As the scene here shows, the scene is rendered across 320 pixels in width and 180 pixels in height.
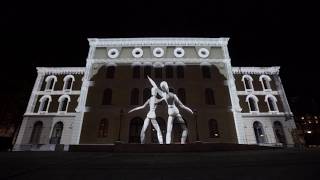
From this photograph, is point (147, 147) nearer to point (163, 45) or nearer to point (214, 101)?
point (214, 101)

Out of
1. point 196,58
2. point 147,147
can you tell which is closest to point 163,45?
point 196,58

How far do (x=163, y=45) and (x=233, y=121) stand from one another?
461 inches

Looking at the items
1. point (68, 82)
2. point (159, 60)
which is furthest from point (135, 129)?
point (68, 82)

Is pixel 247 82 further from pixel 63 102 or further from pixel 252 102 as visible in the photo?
pixel 63 102

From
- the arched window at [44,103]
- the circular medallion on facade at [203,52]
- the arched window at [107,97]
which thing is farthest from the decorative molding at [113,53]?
the circular medallion on facade at [203,52]

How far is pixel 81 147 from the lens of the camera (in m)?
12.0

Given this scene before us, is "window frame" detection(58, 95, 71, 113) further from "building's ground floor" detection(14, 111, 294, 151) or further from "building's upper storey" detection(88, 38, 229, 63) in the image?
"building's upper storey" detection(88, 38, 229, 63)

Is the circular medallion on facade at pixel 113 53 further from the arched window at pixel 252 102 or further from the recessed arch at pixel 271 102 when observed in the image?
the recessed arch at pixel 271 102

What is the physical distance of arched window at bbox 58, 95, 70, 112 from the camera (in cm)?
2377

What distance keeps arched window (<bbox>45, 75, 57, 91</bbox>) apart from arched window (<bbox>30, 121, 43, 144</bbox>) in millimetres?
4393

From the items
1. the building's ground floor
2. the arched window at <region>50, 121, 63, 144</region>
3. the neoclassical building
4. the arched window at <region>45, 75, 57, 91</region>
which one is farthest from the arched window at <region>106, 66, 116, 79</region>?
the arched window at <region>50, 121, 63, 144</region>

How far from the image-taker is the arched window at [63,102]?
23.8 m

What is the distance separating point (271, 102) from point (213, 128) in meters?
9.08

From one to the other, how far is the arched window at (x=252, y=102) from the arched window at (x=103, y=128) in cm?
1623
